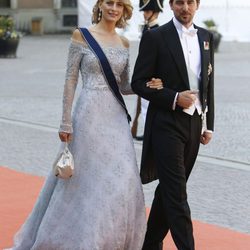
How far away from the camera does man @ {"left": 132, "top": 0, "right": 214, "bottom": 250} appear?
5082 millimetres

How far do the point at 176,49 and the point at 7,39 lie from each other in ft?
64.4

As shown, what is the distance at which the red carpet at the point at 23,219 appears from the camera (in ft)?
20.4

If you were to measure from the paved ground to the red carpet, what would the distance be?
0.76 ft

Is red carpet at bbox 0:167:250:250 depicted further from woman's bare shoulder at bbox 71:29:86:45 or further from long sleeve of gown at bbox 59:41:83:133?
woman's bare shoulder at bbox 71:29:86:45

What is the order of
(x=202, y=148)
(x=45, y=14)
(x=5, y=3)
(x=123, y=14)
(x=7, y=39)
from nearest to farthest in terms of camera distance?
(x=123, y=14) → (x=202, y=148) → (x=7, y=39) → (x=45, y=14) → (x=5, y=3)

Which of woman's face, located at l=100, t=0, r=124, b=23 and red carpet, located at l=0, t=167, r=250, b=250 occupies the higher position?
woman's face, located at l=100, t=0, r=124, b=23

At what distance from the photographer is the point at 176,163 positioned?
5.08m

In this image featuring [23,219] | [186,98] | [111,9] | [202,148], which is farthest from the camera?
[202,148]

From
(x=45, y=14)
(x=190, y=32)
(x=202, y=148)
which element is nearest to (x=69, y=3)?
Answer: (x=45, y=14)

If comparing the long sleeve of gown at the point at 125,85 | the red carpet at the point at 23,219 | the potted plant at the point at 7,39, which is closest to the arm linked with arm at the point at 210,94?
the long sleeve of gown at the point at 125,85

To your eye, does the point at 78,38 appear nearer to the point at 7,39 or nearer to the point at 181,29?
the point at 181,29

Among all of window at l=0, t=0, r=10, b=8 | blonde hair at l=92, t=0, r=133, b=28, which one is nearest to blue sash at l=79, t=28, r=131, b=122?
blonde hair at l=92, t=0, r=133, b=28

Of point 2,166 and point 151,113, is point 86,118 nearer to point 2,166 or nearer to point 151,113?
point 151,113

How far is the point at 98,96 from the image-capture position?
17.6 feet
